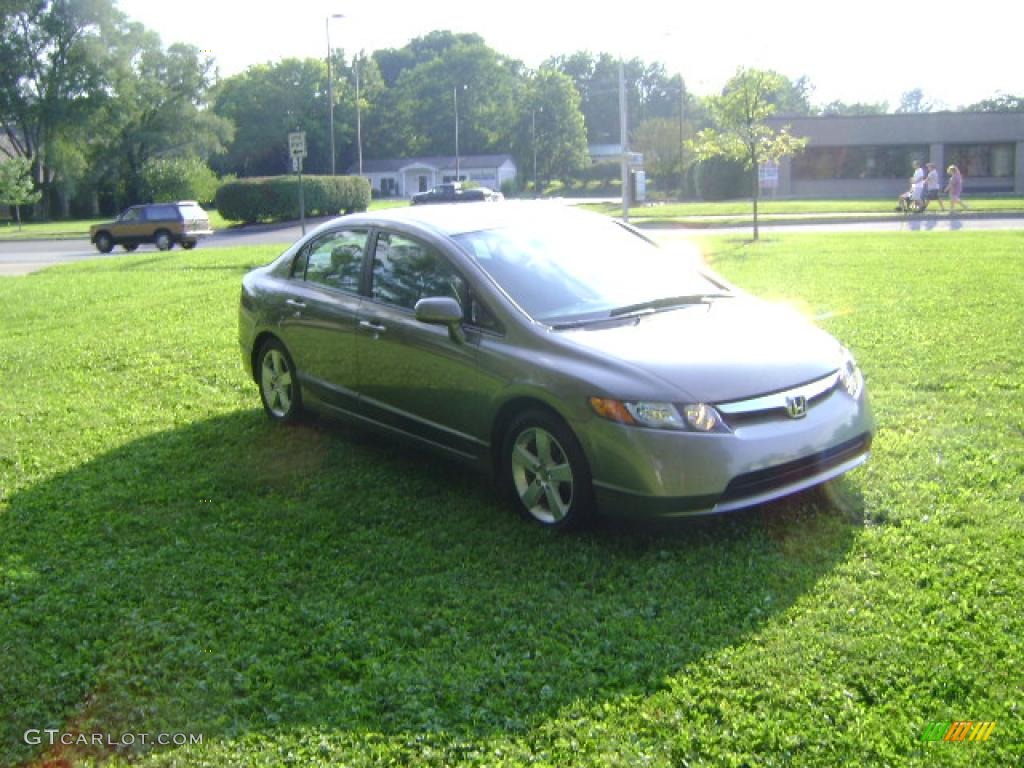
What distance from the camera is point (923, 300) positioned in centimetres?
1240

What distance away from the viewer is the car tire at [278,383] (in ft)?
25.0

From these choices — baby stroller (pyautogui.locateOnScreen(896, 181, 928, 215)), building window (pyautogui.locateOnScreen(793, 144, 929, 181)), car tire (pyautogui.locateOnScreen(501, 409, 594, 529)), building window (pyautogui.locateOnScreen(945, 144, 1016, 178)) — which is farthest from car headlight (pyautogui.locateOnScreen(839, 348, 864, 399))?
building window (pyautogui.locateOnScreen(945, 144, 1016, 178))

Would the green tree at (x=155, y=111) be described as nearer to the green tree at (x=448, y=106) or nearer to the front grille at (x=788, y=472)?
the green tree at (x=448, y=106)

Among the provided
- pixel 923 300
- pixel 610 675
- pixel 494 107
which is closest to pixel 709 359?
pixel 610 675

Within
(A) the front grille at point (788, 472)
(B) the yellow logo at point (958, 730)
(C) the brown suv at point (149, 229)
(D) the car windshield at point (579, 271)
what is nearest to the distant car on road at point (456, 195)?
(C) the brown suv at point (149, 229)

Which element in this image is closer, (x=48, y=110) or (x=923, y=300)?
(x=923, y=300)

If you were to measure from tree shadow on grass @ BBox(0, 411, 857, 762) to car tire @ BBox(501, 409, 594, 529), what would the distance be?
14cm

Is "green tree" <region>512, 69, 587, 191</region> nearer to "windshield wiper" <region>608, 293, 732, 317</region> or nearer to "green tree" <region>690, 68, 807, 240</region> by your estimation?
"green tree" <region>690, 68, 807, 240</region>

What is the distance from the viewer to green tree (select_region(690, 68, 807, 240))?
2538 cm

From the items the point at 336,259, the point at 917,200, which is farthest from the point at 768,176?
the point at 336,259

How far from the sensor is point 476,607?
4.65 metres

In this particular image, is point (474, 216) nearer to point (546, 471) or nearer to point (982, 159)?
point (546, 471)

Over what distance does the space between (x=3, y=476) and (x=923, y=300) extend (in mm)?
9700

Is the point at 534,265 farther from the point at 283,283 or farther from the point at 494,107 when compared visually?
the point at 494,107
